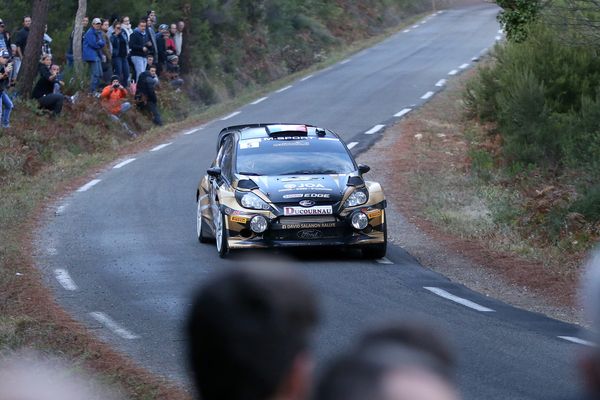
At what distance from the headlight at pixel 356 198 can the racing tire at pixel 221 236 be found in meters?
1.44

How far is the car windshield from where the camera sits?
13.7 meters

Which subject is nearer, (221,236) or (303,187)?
(303,187)

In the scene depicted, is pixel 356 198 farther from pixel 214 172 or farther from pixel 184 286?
pixel 184 286

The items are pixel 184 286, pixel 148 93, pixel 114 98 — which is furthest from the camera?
pixel 148 93

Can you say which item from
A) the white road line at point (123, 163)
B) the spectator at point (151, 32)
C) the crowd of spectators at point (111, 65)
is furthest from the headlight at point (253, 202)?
the spectator at point (151, 32)

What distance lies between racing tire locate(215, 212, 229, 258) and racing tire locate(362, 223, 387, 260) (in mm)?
1619

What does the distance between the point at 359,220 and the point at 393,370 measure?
10938 mm

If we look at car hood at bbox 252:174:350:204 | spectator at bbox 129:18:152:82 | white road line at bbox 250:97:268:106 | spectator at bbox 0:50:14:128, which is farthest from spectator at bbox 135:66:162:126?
car hood at bbox 252:174:350:204

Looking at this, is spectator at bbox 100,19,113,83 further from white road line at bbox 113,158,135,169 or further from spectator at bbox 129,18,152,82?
white road line at bbox 113,158,135,169

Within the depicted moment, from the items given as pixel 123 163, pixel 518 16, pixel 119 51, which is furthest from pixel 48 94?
pixel 518 16

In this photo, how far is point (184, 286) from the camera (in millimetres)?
11711

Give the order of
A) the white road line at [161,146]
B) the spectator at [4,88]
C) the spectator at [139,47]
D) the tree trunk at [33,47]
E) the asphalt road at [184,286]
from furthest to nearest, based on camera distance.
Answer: the spectator at [139,47] → the tree trunk at [33,47] → the white road line at [161,146] → the spectator at [4,88] → the asphalt road at [184,286]

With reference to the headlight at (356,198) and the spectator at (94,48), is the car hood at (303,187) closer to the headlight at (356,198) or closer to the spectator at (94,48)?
the headlight at (356,198)

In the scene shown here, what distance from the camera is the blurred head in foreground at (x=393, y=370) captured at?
206 centimetres
